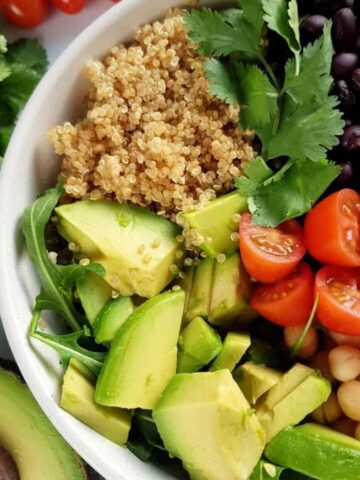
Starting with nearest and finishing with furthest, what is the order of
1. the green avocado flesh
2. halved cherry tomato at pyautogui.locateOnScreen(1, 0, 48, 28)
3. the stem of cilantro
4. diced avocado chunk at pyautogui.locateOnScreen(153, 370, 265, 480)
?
1. diced avocado chunk at pyautogui.locateOnScreen(153, 370, 265, 480)
2. the stem of cilantro
3. the green avocado flesh
4. halved cherry tomato at pyautogui.locateOnScreen(1, 0, 48, 28)

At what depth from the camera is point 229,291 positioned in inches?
58.6

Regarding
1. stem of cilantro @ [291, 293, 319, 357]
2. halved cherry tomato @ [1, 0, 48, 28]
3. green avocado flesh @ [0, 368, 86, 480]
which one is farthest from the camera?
halved cherry tomato @ [1, 0, 48, 28]

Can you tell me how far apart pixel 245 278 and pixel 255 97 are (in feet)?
1.08

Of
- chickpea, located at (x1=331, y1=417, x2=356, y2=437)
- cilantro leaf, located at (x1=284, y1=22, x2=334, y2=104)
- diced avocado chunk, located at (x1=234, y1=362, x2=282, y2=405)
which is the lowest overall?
chickpea, located at (x1=331, y1=417, x2=356, y2=437)

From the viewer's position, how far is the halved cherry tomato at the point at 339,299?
4.73 ft

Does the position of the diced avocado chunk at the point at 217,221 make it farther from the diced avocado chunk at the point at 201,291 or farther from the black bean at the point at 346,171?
the black bean at the point at 346,171

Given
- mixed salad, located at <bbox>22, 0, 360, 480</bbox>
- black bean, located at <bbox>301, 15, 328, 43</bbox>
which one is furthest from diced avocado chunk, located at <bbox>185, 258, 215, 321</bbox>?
black bean, located at <bbox>301, 15, 328, 43</bbox>

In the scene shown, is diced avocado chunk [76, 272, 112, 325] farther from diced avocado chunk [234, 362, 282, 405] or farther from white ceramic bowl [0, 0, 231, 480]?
diced avocado chunk [234, 362, 282, 405]

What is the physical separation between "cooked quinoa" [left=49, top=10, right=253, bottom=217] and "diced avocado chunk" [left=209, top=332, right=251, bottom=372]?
0.26m

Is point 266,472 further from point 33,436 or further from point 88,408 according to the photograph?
point 33,436

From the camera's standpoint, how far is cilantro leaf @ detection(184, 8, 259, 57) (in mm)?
1470

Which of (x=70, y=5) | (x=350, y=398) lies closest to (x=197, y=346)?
(x=350, y=398)

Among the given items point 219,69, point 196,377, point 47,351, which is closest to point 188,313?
point 196,377

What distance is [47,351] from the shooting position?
1498 millimetres
